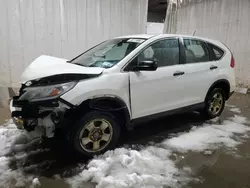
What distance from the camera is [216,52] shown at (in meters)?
4.50

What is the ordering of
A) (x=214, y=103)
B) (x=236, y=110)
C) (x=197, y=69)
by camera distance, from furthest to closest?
1. (x=236, y=110)
2. (x=214, y=103)
3. (x=197, y=69)

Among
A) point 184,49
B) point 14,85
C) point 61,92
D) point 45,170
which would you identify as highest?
point 184,49

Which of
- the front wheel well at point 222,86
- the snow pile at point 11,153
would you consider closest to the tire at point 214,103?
the front wheel well at point 222,86

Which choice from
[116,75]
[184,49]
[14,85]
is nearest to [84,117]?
[116,75]

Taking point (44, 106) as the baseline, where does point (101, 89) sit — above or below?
above

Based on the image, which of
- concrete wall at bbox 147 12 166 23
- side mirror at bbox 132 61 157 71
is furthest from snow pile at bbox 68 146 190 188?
concrete wall at bbox 147 12 166 23

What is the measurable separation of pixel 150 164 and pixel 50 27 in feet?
14.9

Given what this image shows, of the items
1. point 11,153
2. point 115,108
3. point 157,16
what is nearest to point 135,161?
point 115,108

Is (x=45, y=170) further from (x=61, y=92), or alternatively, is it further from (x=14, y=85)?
(x=14, y=85)

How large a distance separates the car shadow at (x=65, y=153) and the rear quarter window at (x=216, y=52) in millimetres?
1306

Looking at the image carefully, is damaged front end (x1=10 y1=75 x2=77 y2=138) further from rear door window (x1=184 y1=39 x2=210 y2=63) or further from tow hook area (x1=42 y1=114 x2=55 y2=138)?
rear door window (x1=184 y1=39 x2=210 y2=63)

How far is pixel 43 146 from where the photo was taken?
11.4 feet

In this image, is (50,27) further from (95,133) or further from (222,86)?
(222,86)

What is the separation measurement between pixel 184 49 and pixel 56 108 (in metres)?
2.35
